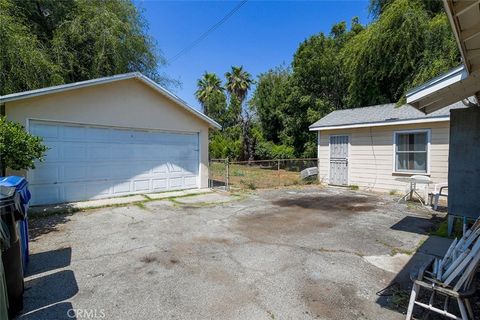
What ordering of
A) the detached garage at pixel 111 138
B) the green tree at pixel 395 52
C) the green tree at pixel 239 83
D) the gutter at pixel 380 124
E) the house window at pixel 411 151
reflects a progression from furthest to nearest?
the green tree at pixel 239 83, the green tree at pixel 395 52, the house window at pixel 411 151, the gutter at pixel 380 124, the detached garage at pixel 111 138

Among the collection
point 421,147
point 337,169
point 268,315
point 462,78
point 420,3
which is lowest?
point 268,315

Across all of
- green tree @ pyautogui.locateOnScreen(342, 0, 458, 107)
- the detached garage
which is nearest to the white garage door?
the detached garage

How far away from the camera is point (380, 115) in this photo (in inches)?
424

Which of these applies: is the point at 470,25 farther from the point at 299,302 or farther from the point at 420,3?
the point at 420,3

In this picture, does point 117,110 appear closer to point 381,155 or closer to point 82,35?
point 82,35

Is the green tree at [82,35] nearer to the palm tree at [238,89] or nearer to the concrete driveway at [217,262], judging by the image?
the concrete driveway at [217,262]

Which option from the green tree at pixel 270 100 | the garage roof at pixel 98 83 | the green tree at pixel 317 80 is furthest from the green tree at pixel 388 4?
the garage roof at pixel 98 83

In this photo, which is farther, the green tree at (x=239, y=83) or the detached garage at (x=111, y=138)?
the green tree at (x=239, y=83)

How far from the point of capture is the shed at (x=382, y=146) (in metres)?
8.80

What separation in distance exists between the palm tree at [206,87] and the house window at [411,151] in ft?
79.9

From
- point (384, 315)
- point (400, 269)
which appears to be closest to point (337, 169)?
point (400, 269)

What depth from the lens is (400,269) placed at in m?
3.74

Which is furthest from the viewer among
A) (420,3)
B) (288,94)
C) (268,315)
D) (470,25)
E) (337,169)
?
(288,94)

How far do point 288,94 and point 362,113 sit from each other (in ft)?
33.6
